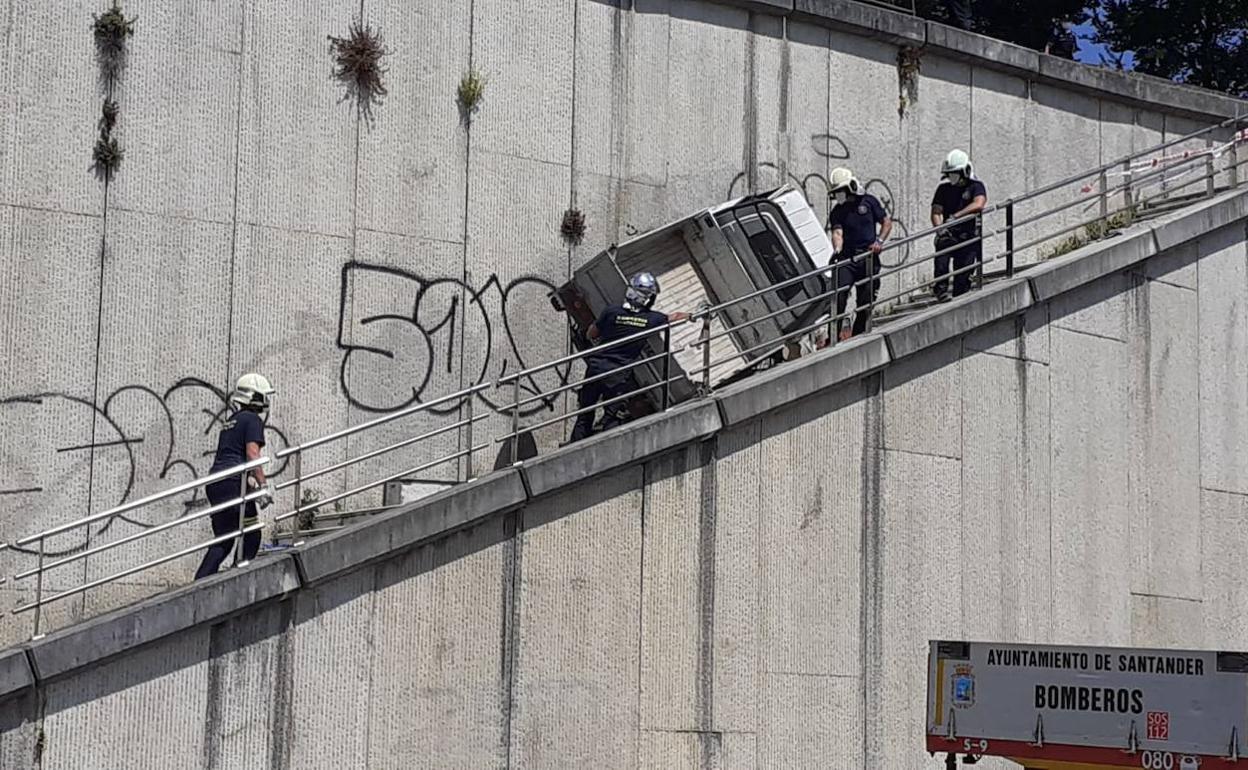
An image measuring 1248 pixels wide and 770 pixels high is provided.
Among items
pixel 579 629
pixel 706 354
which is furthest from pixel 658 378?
pixel 579 629

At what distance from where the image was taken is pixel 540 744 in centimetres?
1277

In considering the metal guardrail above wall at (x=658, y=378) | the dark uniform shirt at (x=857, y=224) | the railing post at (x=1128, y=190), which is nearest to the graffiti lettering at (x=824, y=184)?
the metal guardrail above wall at (x=658, y=378)

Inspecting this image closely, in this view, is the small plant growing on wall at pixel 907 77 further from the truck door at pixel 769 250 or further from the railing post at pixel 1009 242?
the truck door at pixel 769 250

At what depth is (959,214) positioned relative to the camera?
52.9ft

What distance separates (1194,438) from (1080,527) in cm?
183

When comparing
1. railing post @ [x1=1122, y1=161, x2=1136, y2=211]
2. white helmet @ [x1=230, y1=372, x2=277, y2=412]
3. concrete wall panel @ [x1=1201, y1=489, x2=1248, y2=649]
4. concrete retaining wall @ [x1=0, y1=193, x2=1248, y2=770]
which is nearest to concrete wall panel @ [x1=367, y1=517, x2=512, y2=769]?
concrete retaining wall @ [x1=0, y1=193, x2=1248, y2=770]

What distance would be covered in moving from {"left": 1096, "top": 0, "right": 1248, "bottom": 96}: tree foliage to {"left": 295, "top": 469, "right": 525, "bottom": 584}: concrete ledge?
2012cm

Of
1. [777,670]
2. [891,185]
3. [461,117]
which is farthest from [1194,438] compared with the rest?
[461,117]

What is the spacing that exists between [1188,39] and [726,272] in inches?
668

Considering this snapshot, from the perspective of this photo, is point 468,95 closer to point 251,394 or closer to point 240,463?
point 251,394

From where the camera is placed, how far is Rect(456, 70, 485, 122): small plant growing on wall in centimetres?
1559

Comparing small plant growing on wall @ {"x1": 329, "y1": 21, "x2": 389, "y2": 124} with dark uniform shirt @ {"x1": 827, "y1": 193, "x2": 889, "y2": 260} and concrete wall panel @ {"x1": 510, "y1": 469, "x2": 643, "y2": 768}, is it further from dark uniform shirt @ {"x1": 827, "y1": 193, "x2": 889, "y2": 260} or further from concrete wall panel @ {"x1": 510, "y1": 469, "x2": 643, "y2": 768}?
concrete wall panel @ {"x1": 510, "y1": 469, "x2": 643, "y2": 768}

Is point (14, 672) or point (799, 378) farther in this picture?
point (799, 378)

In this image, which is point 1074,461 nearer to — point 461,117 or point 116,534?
point 461,117
